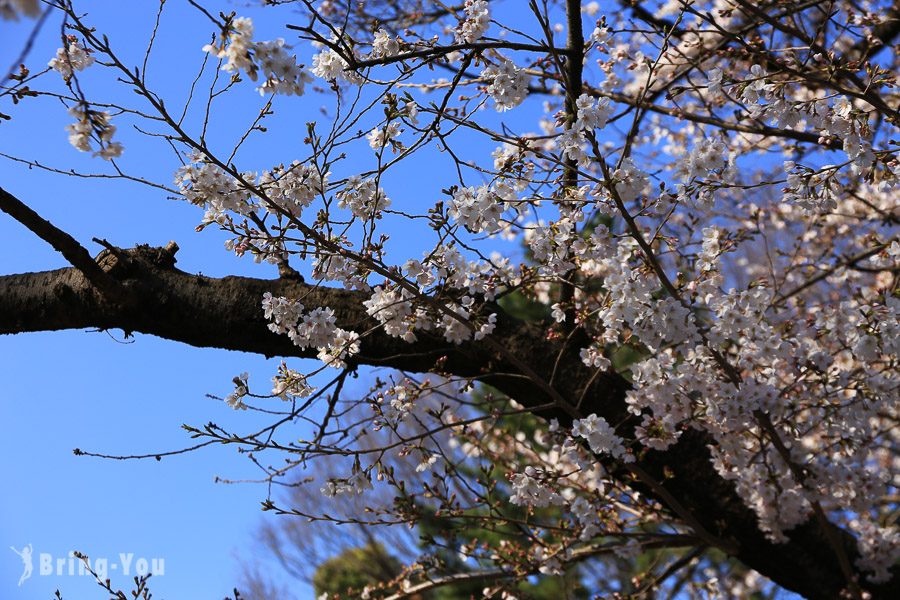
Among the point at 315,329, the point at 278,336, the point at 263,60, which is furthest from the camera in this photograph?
the point at 278,336

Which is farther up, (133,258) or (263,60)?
(133,258)

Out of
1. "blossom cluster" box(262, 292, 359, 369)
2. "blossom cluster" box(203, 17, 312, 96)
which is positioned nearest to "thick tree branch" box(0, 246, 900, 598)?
"blossom cluster" box(262, 292, 359, 369)

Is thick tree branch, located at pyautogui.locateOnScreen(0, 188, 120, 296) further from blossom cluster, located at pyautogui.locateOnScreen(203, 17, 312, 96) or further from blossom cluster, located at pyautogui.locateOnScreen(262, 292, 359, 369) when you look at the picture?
blossom cluster, located at pyautogui.locateOnScreen(203, 17, 312, 96)

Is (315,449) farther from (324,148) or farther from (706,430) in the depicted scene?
(706,430)

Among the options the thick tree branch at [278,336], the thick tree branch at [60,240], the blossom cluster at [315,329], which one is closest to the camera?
the thick tree branch at [60,240]

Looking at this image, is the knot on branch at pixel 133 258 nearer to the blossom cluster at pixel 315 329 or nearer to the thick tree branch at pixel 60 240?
the thick tree branch at pixel 60 240

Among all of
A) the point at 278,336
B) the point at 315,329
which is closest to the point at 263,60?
the point at 315,329

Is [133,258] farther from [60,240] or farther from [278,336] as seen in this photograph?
[278,336]

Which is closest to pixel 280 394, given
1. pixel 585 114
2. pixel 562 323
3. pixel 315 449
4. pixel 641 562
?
pixel 315 449

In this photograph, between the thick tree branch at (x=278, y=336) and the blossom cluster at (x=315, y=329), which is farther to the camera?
the thick tree branch at (x=278, y=336)

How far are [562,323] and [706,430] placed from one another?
711mm

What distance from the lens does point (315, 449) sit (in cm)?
254

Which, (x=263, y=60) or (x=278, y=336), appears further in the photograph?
(x=278, y=336)

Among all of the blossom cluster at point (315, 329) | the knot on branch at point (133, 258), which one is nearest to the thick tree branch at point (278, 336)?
the knot on branch at point (133, 258)
